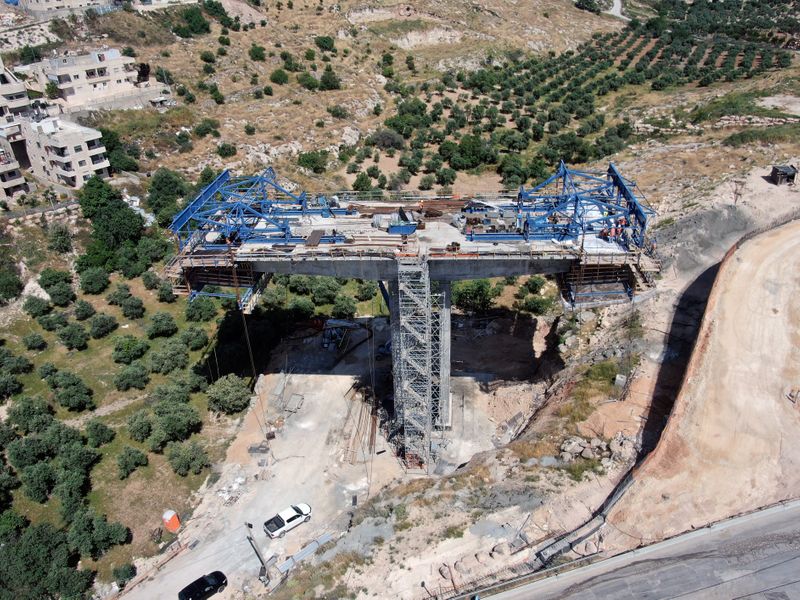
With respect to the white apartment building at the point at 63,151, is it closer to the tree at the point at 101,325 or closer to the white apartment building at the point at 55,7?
the tree at the point at 101,325

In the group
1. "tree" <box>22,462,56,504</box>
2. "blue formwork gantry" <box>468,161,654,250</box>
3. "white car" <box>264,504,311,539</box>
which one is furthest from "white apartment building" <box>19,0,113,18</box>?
"white car" <box>264,504,311,539</box>

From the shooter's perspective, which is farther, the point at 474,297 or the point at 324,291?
the point at 324,291

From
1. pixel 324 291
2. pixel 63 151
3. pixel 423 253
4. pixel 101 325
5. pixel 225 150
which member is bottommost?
pixel 324 291

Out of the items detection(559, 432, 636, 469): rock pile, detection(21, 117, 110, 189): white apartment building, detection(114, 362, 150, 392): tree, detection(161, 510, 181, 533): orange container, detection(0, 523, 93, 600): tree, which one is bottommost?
detection(161, 510, 181, 533): orange container

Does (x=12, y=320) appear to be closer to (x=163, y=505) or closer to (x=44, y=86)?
(x=163, y=505)

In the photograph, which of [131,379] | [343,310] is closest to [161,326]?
[131,379]

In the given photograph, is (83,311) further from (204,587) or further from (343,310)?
(204,587)

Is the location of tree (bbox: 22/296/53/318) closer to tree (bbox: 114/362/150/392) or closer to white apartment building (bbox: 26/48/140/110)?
tree (bbox: 114/362/150/392)
